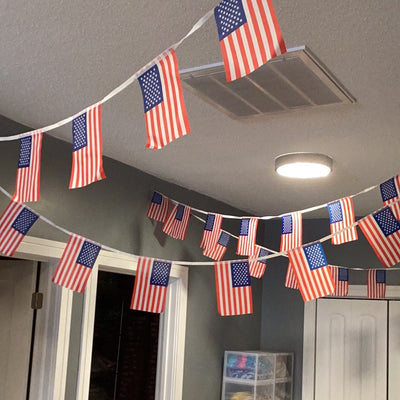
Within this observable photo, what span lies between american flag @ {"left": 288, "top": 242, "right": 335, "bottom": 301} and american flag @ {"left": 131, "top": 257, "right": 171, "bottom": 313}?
0.56m

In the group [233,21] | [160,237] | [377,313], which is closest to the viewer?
[233,21]

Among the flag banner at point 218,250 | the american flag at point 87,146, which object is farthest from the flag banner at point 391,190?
the american flag at point 87,146

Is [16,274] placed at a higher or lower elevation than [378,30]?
lower

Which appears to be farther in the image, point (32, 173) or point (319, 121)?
point (319, 121)

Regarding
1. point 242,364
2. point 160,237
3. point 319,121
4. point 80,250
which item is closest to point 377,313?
point 242,364

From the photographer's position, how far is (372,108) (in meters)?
2.65

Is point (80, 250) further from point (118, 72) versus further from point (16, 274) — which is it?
point (16, 274)

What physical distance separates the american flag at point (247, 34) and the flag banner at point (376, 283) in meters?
3.37

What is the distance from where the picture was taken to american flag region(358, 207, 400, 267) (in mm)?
2805

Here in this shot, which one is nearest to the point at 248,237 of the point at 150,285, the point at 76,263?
the point at 150,285

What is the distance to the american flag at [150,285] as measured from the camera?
8.77 feet

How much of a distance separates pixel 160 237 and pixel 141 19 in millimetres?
2410

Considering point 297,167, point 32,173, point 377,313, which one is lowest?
point 377,313

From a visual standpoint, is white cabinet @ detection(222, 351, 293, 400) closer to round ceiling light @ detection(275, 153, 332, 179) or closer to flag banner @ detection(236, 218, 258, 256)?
flag banner @ detection(236, 218, 258, 256)
